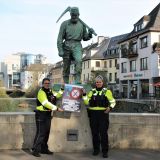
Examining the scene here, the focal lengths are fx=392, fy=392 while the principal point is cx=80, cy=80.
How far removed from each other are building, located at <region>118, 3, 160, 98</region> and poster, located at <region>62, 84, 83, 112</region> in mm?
40404

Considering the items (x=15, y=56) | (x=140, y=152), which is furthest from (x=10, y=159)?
(x=15, y=56)

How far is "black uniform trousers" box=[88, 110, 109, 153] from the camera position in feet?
28.8

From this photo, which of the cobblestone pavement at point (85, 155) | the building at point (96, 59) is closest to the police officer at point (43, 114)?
the cobblestone pavement at point (85, 155)

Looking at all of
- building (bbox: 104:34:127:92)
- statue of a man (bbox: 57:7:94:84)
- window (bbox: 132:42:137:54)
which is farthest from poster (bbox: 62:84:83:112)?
building (bbox: 104:34:127:92)

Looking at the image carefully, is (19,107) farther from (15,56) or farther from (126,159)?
(15,56)

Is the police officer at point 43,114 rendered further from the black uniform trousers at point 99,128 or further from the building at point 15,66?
the building at point 15,66

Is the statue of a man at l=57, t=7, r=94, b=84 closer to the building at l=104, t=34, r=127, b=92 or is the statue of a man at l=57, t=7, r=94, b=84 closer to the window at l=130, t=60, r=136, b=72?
the window at l=130, t=60, r=136, b=72

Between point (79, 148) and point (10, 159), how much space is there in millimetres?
1873

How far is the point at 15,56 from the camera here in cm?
18538

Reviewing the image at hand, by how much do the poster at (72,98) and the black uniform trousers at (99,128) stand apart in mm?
395

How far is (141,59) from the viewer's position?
55656 millimetres

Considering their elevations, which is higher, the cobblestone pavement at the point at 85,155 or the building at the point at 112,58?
the building at the point at 112,58

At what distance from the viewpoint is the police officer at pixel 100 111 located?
28.7 feet

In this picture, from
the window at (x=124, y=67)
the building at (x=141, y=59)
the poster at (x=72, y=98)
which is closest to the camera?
the poster at (x=72, y=98)
